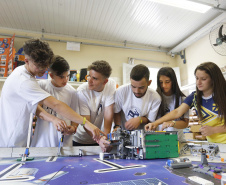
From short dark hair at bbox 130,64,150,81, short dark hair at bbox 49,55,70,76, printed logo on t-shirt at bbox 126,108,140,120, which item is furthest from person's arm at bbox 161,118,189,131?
short dark hair at bbox 49,55,70,76

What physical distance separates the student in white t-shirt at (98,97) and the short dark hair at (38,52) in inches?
21.3

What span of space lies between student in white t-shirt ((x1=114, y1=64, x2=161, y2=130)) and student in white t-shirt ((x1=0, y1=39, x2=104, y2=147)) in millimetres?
446

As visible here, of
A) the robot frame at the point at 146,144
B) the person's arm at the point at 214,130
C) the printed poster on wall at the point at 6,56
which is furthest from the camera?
the printed poster on wall at the point at 6,56

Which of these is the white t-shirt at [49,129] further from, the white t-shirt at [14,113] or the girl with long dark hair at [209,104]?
the girl with long dark hair at [209,104]

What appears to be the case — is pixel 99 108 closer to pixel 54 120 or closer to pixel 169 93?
pixel 54 120

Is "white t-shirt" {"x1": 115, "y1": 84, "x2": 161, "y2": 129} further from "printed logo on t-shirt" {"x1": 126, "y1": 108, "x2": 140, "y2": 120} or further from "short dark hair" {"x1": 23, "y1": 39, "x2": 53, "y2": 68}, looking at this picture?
"short dark hair" {"x1": 23, "y1": 39, "x2": 53, "y2": 68}

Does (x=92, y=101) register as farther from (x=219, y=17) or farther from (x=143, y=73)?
(x=219, y=17)

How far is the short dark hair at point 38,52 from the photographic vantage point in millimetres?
1466

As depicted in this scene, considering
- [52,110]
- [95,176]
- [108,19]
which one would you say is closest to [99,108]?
[52,110]

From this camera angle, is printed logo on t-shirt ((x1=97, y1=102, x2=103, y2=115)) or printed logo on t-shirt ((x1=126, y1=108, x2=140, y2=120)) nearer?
printed logo on t-shirt ((x1=126, y1=108, x2=140, y2=120))

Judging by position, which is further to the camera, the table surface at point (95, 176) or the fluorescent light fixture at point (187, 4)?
the fluorescent light fixture at point (187, 4)

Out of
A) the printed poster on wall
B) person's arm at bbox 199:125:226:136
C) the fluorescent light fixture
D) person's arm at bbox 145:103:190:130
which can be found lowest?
person's arm at bbox 199:125:226:136

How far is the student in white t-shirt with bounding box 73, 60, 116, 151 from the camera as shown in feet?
6.23

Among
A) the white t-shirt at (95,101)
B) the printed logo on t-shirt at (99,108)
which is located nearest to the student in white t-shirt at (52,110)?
the white t-shirt at (95,101)
